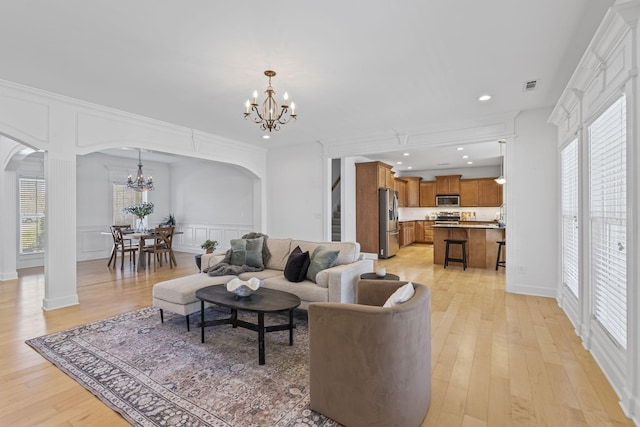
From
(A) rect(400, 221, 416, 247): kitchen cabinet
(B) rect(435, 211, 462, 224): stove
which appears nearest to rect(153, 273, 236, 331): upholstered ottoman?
(A) rect(400, 221, 416, 247): kitchen cabinet

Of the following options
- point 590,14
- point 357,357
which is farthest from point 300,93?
point 357,357

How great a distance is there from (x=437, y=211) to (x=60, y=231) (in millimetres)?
10569

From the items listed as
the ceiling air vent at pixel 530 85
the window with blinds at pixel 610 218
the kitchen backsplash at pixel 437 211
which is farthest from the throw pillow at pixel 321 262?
the kitchen backsplash at pixel 437 211

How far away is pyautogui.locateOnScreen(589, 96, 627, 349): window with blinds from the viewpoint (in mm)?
2182

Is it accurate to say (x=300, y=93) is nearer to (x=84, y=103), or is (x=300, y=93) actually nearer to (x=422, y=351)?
(x=84, y=103)

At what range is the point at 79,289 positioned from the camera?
16.1ft

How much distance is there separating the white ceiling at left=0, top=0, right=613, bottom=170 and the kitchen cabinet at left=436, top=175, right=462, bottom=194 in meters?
6.28

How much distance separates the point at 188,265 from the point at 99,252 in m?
2.95

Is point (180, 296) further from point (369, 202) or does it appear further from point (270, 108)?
point (369, 202)

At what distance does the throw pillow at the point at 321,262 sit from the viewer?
3.69m

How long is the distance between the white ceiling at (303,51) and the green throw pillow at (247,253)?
1996 mm

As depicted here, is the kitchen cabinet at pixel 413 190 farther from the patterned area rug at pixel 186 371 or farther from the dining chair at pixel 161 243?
the patterned area rug at pixel 186 371

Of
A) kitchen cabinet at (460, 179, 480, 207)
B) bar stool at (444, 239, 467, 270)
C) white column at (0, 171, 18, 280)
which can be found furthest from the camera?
kitchen cabinet at (460, 179, 480, 207)

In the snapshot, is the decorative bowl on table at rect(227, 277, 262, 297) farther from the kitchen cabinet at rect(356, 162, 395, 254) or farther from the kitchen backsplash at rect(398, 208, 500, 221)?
the kitchen backsplash at rect(398, 208, 500, 221)
